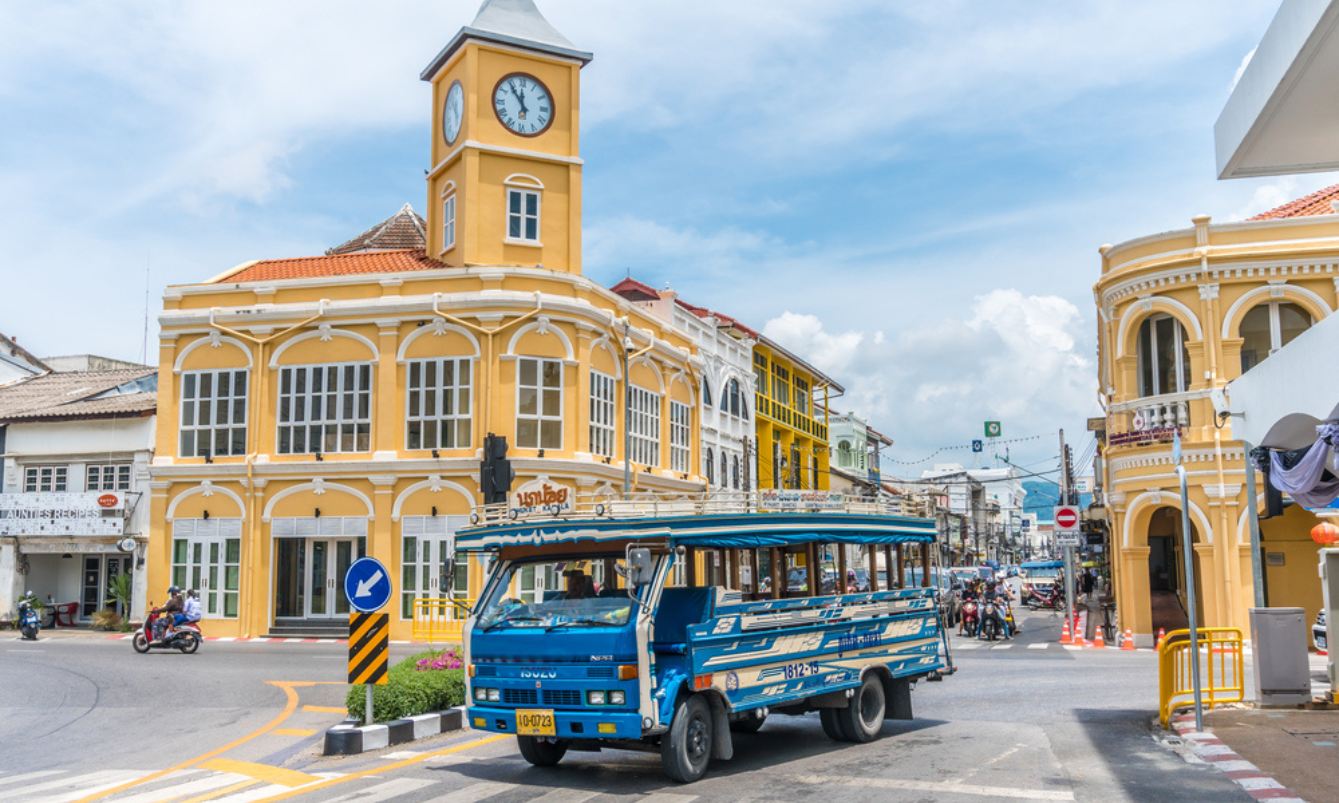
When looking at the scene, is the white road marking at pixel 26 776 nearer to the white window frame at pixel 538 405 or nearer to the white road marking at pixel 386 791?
the white road marking at pixel 386 791

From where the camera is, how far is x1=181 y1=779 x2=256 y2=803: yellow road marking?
34.5 ft

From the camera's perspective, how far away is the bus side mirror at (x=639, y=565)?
10273mm

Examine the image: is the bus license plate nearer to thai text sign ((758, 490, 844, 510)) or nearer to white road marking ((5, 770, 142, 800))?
thai text sign ((758, 490, 844, 510))

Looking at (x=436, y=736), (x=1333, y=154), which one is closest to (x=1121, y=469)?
(x=1333, y=154)

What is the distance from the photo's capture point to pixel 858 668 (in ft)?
42.1

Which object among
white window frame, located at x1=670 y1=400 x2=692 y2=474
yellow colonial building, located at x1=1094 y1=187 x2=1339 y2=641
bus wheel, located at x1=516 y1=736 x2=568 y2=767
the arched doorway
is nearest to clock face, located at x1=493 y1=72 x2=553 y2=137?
white window frame, located at x1=670 y1=400 x2=692 y2=474

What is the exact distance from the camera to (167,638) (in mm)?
26250

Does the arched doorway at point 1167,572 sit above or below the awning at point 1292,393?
below

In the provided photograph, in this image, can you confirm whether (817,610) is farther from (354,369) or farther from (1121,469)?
(354,369)

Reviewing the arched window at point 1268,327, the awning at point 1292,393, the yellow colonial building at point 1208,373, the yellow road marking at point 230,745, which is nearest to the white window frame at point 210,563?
the yellow road marking at point 230,745

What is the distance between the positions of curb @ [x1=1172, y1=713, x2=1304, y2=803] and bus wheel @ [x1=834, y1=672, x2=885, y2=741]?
10.3 ft

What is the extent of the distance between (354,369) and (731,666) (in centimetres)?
2428

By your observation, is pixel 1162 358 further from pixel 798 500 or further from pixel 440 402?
pixel 798 500

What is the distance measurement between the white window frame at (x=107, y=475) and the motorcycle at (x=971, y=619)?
79.8 feet
